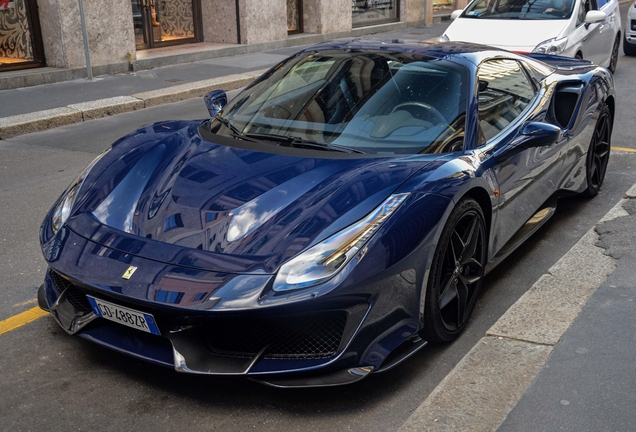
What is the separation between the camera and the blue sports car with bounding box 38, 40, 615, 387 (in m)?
2.95

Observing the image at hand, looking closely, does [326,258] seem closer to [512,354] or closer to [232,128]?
[512,354]

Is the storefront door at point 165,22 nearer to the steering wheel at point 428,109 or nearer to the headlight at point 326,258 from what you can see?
the steering wheel at point 428,109

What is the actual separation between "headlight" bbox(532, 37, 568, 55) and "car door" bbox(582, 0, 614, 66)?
0.89 m

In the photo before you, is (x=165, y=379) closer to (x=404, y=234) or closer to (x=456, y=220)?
(x=404, y=234)

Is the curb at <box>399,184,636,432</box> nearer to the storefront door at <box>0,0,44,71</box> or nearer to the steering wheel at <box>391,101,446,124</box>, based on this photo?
the steering wheel at <box>391,101,446,124</box>

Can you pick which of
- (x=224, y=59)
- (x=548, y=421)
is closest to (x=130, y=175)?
(x=548, y=421)

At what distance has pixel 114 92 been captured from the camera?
10734 mm

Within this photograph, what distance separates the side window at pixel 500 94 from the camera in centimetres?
416

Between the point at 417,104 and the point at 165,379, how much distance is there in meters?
1.92

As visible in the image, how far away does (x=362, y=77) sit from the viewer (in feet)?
14.0

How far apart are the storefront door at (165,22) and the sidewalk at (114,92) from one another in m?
1.14

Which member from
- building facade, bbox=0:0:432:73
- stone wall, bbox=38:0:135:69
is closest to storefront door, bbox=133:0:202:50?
building facade, bbox=0:0:432:73

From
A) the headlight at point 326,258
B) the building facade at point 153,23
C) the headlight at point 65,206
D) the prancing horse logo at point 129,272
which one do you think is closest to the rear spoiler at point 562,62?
the headlight at point 326,258

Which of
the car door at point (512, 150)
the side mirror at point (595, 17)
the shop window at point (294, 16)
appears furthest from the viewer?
the shop window at point (294, 16)
